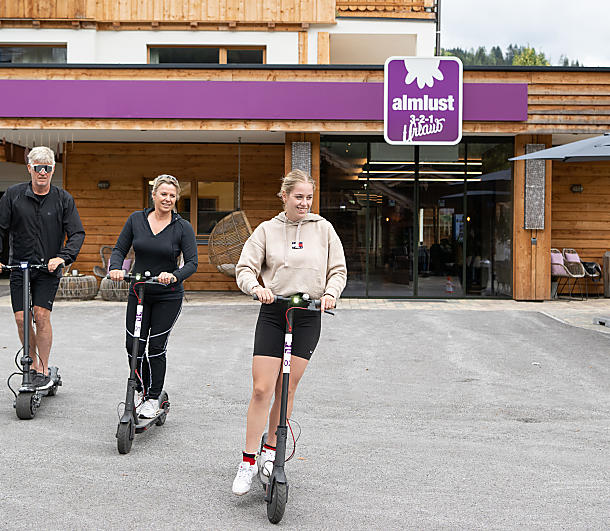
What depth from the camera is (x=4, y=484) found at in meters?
3.81

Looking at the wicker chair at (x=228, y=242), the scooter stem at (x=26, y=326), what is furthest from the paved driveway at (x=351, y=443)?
the wicker chair at (x=228, y=242)

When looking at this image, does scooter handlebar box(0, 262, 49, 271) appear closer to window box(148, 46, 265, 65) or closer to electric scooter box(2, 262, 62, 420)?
electric scooter box(2, 262, 62, 420)

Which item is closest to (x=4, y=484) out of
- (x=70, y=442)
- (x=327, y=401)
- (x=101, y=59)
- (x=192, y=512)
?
(x=70, y=442)

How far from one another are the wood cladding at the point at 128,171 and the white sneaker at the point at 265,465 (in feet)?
40.8

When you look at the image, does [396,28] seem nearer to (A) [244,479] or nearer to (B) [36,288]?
(B) [36,288]

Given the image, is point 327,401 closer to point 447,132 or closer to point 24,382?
point 24,382

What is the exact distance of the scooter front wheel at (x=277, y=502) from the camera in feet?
10.9

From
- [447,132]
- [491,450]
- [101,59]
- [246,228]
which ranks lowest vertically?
[491,450]

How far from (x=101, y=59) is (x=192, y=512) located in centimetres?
1518

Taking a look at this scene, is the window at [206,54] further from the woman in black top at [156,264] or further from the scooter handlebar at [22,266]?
the woman in black top at [156,264]

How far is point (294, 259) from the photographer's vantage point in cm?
369

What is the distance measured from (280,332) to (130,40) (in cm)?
1478

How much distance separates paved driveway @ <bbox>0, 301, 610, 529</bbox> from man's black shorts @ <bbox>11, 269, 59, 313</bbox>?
0.82 meters

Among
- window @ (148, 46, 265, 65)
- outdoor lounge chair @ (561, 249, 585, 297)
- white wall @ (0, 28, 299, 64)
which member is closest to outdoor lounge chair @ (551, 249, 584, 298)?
outdoor lounge chair @ (561, 249, 585, 297)
